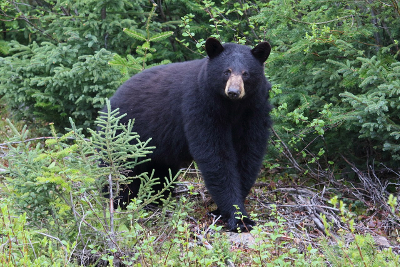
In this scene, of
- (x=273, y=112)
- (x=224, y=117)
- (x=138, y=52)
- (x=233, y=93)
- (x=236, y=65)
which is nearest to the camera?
(x=233, y=93)

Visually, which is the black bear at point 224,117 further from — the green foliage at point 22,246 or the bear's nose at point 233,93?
the green foliage at point 22,246

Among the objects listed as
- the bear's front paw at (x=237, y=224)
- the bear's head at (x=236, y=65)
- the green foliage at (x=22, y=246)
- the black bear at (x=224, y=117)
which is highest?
the bear's head at (x=236, y=65)

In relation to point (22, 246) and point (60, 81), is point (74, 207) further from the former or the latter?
point (60, 81)

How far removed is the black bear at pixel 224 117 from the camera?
4.59m

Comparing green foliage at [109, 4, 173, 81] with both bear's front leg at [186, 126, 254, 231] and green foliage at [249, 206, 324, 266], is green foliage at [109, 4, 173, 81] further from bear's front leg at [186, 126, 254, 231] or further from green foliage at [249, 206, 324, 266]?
green foliage at [249, 206, 324, 266]

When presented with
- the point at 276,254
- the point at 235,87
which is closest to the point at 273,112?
the point at 235,87

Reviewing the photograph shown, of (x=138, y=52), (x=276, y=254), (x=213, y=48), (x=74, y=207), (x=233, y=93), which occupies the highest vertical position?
(x=213, y=48)

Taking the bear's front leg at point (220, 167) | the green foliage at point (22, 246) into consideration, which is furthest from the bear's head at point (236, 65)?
the green foliage at point (22, 246)

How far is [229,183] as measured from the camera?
470 centimetres

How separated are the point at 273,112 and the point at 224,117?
1.12 m

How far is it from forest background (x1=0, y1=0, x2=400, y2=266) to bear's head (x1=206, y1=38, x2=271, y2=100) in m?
0.71

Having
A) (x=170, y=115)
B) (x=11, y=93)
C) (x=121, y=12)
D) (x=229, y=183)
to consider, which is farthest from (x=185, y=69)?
(x=11, y=93)

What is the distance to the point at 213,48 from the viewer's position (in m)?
4.66

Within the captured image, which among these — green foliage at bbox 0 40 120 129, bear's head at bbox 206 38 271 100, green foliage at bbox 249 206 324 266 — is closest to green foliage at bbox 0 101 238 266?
green foliage at bbox 249 206 324 266
